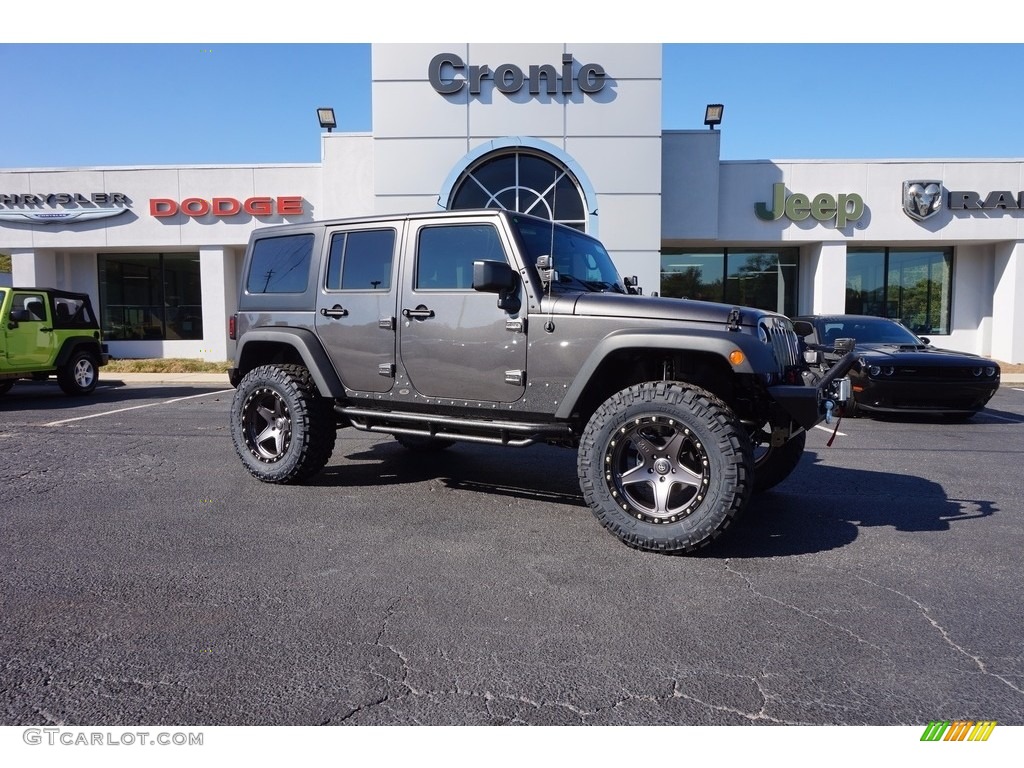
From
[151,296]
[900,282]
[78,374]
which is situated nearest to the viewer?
[78,374]

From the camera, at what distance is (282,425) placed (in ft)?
18.9

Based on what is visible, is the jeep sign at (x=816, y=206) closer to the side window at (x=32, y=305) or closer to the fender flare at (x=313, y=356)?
the fender flare at (x=313, y=356)

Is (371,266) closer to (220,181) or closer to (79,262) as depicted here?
(220,181)

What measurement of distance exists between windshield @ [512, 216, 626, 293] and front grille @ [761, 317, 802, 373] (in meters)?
1.28

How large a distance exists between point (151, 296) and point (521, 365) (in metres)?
19.6

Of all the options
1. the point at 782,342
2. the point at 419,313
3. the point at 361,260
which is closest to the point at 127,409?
the point at 361,260

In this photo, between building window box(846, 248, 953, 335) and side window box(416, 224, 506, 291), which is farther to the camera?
building window box(846, 248, 953, 335)

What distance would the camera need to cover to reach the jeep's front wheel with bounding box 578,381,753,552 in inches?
155

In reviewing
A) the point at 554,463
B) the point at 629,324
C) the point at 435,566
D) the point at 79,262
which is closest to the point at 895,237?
the point at 554,463

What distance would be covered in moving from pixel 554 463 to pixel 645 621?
3682 mm

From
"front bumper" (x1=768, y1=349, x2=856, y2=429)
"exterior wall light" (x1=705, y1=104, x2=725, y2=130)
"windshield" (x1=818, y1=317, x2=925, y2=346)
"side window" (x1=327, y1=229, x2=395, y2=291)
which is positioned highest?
"exterior wall light" (x1=705, y1=104, x2=725, y2=130)
